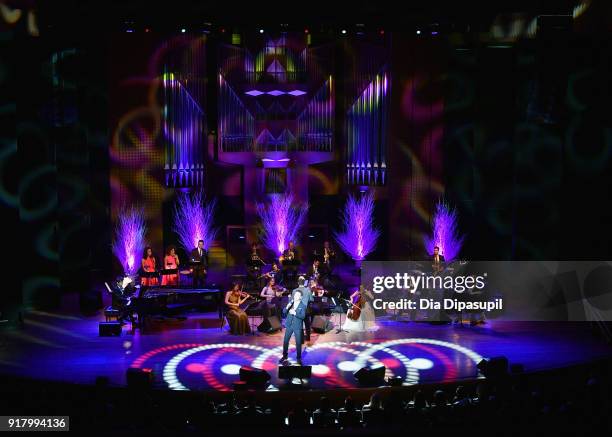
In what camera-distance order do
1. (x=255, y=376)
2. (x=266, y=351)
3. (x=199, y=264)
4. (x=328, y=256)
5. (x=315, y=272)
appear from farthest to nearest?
(x=328, y=256) → (x=199, y=264) → (x=315, y=272) → (x=266, y=351) → (x=255, y=376)

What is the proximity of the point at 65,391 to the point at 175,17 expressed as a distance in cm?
484

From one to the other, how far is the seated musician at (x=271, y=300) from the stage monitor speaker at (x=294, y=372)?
2133 millimetres

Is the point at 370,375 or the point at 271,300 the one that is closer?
the point at 370,375

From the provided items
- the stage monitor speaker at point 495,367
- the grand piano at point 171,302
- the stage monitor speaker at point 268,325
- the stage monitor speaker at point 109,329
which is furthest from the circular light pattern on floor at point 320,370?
the stage monitor speaker at point 109,329

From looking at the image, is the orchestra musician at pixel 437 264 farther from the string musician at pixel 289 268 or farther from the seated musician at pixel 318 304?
the string musician at pixel 289 268

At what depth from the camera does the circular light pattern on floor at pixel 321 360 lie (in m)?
8.54

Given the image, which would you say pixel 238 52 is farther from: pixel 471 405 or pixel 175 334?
pixel 471 405

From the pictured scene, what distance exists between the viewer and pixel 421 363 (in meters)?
9.12

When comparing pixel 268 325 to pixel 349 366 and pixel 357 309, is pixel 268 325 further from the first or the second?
pixel 349 366

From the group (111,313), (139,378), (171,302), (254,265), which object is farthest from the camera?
(254,265)

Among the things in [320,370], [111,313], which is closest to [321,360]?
[320,370]

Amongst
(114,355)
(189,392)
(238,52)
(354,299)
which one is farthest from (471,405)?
(238,52)

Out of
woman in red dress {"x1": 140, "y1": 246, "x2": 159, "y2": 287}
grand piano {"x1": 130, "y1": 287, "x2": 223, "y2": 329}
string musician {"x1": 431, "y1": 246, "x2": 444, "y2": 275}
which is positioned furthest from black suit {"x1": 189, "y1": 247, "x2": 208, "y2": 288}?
string musician {"x1": 431, "y1": 246, "x2": 444, "y2": 275}

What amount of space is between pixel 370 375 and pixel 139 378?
2.59 metres
